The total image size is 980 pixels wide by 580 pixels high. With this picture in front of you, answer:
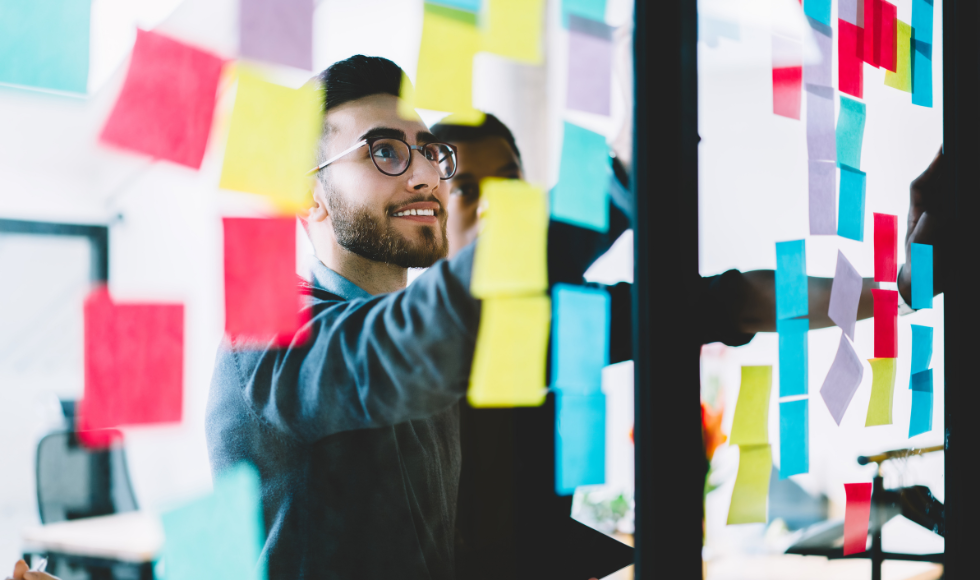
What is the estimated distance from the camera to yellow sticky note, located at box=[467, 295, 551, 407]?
2.60 feet

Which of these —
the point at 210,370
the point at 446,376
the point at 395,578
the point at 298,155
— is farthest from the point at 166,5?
the point at 395,578

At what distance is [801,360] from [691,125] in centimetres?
60

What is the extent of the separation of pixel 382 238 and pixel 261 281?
16 centimetres

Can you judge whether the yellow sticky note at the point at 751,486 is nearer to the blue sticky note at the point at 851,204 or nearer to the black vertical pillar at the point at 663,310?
the black vertical pillar at the point at 663,310

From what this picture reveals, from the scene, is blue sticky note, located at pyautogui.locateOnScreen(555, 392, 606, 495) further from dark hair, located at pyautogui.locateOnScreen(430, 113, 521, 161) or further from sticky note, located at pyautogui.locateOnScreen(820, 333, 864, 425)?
sticky note, located at pyautogui.locateOnScreen(820, 333, 864, 425)

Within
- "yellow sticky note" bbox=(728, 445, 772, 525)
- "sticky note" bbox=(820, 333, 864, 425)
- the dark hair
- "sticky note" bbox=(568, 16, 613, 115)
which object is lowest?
"yellow sticky note" bbox=(728, 445, 772, 525)

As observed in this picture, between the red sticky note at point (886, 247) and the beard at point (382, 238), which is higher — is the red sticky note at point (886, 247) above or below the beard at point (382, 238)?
above

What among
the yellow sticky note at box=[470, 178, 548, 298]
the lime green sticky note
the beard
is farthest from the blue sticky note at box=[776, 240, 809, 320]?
the lime green sticky note

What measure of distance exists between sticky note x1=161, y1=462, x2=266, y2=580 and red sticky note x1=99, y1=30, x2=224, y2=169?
34cm

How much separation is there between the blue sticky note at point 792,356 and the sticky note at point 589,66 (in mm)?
590

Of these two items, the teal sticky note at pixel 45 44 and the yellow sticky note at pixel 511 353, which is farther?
the yellow sticky note at pixel 511 353

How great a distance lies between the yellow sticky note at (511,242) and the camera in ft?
2.57

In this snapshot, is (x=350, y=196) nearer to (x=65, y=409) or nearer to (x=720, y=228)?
(x=65, y=409)

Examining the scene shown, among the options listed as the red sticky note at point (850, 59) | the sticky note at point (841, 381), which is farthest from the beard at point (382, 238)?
the red sticky note at point (850, 59)
